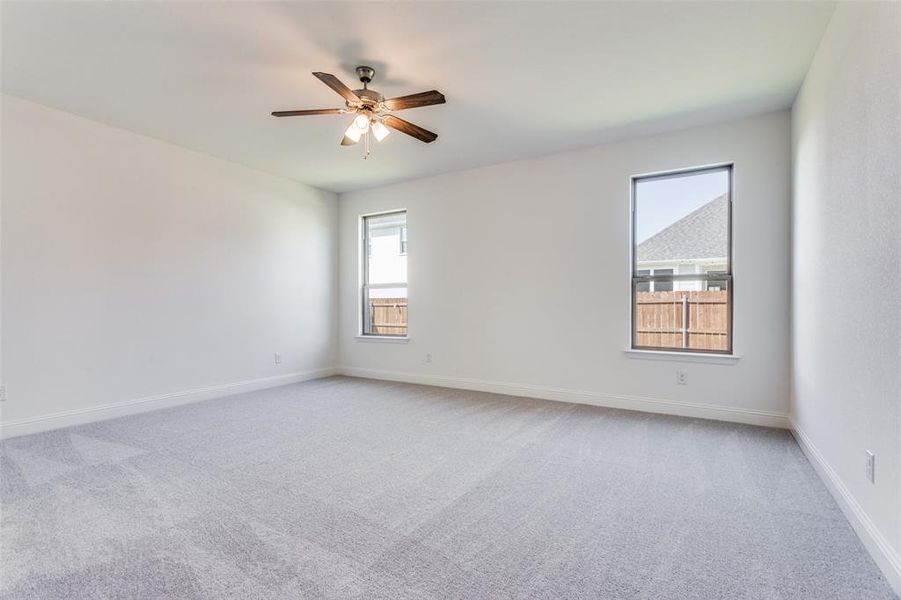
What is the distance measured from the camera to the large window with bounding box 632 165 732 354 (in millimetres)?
3832

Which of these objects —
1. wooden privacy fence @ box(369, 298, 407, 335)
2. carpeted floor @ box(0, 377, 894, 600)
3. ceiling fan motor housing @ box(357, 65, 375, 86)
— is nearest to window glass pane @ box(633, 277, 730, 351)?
carpeted floor @ box(0, 377, 894, 600)

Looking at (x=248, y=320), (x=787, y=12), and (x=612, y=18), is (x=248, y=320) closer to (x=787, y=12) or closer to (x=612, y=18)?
(x=612, y=18)

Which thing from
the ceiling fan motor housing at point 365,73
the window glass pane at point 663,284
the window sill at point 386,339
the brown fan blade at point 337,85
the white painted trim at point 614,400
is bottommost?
the white painted trim at point 614,400

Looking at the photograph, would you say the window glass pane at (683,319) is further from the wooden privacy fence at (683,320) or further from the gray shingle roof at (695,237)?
the gray shingle roof at (695,237)

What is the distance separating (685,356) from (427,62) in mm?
3283

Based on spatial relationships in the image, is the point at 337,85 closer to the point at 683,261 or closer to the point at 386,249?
the point at 683,261

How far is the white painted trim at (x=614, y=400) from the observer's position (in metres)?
3.58

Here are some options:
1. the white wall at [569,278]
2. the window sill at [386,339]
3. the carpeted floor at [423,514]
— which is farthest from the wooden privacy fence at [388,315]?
the carpeted floor at [423,514]

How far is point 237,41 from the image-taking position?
2.54 m

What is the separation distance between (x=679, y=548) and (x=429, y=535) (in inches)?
42.6

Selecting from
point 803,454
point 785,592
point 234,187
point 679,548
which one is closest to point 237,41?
point 234,187

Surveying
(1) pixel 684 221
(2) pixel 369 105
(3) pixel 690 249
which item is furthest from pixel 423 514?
(1) pixel 684 221

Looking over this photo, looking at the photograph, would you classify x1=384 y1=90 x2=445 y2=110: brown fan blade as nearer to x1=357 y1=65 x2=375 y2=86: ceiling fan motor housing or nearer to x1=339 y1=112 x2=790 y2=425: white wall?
x1=357 y1=65 x2=375 y2=86: ceiling fan motor housing

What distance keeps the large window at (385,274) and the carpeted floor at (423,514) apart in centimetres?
247
